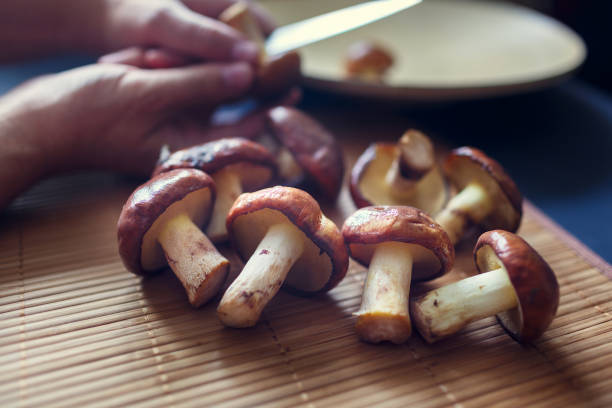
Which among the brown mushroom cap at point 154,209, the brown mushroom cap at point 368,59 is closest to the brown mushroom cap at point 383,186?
the brown mushroom cap at point 154,209

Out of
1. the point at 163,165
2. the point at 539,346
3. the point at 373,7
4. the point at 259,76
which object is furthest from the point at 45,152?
the point at 539,346

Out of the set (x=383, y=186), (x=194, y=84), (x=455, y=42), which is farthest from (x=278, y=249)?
(x=455, y=42)

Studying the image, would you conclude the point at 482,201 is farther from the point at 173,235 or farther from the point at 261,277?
the point at 173,235

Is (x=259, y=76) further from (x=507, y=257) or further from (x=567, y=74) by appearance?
(x=567, y=74)

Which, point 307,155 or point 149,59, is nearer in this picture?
point 307,155

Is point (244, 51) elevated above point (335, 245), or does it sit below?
above

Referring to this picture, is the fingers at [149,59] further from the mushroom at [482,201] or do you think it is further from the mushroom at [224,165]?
the mushroom at [482,201]
